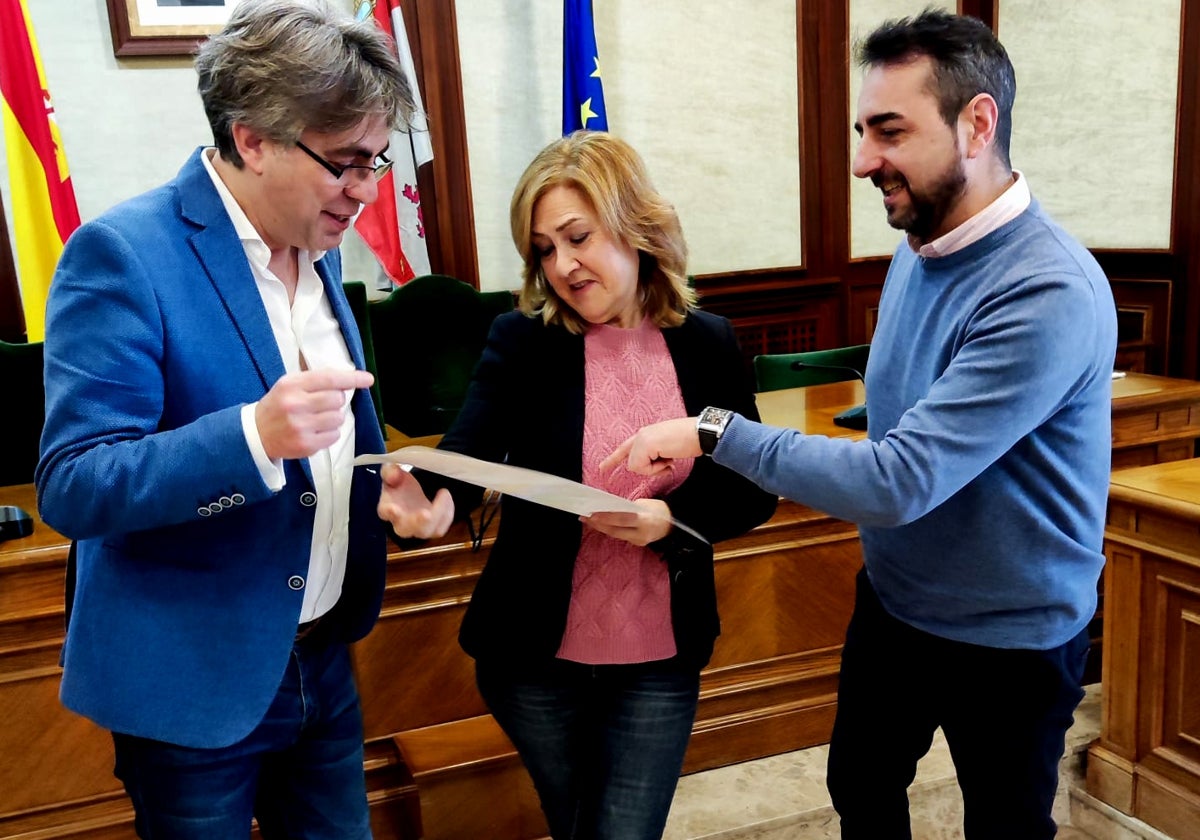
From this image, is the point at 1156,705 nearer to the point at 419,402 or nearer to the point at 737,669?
the point at 737,669

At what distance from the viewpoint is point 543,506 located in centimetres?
142

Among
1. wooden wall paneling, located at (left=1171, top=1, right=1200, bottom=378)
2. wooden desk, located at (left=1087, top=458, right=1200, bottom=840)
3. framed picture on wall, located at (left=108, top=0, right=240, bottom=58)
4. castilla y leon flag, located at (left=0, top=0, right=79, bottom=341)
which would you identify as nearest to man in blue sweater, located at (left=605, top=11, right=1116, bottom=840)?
wooden desk, located at (left=1087, top=458, right=1200, bottom=840)

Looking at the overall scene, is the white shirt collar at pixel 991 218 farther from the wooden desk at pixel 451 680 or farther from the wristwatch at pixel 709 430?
the wooden desk at pixel 451 680

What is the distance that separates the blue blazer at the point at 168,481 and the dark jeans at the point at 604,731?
1.31ft

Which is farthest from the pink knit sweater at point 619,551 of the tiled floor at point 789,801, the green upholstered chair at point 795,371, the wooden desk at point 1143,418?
the green upholstered chair at point 795,371

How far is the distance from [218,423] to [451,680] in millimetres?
1457

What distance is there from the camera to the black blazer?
4.57ft

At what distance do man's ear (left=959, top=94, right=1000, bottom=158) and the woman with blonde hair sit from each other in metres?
0.44

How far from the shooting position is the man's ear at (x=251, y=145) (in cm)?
109

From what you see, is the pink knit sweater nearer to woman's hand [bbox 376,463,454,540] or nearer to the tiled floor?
woman's hand [bbox 376,463,454,540]

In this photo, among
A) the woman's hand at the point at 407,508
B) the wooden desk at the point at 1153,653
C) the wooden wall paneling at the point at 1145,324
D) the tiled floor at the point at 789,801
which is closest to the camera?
the woman's hand at the point at 407,508

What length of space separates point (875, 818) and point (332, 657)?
1.00m

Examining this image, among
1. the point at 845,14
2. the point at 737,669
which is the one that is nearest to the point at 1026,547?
the point at 737,669

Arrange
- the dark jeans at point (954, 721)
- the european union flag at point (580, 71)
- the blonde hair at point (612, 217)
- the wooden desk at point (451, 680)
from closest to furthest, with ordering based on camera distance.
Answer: the blonde hair at point (612, 217) → the dark jeans at point (954, 721) → the wooden desk at point (451, 680) → the european union flag at point (580, 71)
